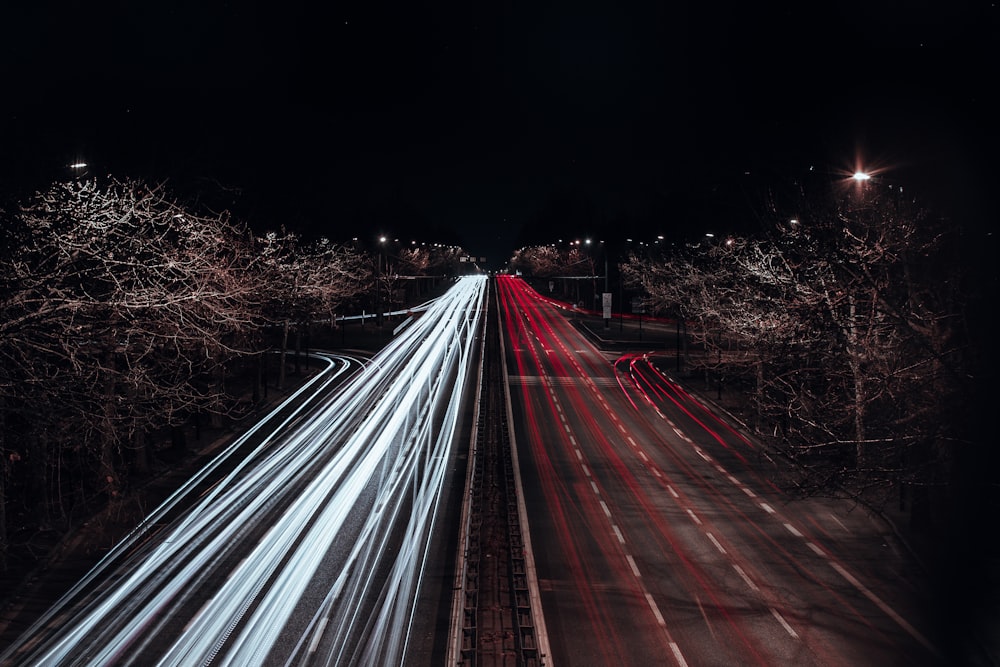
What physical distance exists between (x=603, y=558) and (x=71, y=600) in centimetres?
1012

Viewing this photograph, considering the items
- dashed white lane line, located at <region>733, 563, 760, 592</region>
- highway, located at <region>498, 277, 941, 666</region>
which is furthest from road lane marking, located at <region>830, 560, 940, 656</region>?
dashed white lane line, located at <region>733, 563, 760, 592</region>

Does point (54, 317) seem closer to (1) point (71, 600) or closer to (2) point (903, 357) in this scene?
(1) point (71, 600)

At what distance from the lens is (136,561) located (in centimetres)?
1485

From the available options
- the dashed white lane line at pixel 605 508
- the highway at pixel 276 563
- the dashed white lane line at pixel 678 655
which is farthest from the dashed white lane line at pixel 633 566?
the highway at pixel 276 563

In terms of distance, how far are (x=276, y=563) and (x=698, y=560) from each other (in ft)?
28.6

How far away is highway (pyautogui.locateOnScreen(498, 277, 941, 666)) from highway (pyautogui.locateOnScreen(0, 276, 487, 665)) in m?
3.05

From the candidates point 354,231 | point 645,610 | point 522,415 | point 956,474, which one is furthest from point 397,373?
point 354,231

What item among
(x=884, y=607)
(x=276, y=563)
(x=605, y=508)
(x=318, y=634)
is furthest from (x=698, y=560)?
(x=276, y=563)

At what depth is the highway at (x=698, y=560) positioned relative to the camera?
12.2m

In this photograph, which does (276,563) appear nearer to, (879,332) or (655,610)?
(655,610)

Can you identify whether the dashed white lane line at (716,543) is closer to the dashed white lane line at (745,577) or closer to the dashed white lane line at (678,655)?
the dashed white lane line at (745,577)

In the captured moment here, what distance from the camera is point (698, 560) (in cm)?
1578

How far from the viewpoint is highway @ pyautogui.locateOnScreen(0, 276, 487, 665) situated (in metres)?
11.6

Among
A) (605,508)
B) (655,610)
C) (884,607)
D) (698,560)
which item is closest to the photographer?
(655,610)
